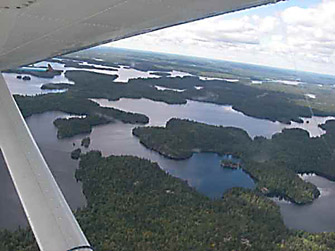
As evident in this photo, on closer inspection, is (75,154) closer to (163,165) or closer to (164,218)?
(163,165)

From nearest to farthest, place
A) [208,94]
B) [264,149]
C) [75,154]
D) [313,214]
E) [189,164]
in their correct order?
[313,214]
[75,154]
[189,164]
[264,149]
[208,94]

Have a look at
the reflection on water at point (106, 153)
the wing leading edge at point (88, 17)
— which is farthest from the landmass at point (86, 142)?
the wing leading edge at point (88, 17)

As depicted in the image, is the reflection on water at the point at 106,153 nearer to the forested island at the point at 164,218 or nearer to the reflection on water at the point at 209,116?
the forested island at the point at 164,218

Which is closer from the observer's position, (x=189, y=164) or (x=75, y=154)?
(x=75, y=154)

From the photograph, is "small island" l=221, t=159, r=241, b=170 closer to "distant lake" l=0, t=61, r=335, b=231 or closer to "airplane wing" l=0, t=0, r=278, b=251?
"distant lake" l=0, t=61, r=335, b=231

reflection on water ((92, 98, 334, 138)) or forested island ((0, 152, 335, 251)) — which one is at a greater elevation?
forested island ((0, 152, 335, 251))

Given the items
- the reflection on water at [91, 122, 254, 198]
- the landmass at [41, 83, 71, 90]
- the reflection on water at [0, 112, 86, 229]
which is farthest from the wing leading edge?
the landmass at [41, 83, 71, 90]

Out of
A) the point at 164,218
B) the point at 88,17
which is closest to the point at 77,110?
the point at 164,218
